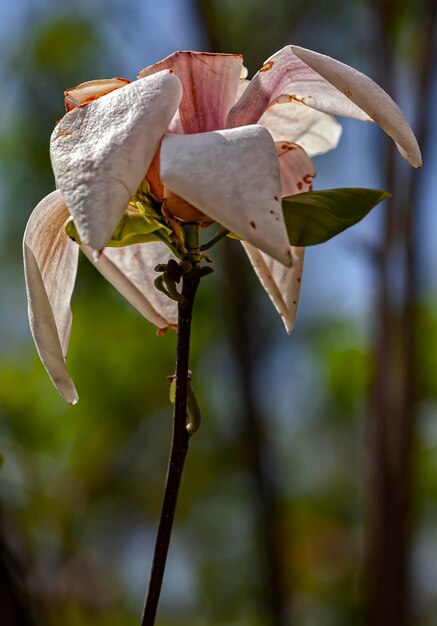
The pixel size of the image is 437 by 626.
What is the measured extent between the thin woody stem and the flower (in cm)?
4

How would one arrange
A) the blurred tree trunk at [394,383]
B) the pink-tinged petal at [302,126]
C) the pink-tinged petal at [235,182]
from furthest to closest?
1. the blurred tree trunk at [394,383]
2. the pink-tinged petal at [302,126]
3. the pink-tinged petal at [235,182]

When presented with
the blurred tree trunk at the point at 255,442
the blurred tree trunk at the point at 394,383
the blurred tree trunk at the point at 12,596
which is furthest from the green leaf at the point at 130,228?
the blurred tree trunk at the point at 255,442

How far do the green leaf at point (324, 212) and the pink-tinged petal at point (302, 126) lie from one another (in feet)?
0.29

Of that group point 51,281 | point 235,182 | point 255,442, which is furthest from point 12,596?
point 255,442

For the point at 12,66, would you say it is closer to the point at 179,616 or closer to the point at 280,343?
the point at 280,343

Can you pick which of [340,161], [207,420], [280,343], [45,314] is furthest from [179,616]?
[45,314]

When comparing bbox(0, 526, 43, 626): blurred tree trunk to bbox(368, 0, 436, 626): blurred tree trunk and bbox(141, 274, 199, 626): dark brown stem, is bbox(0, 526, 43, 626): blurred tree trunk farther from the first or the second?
bbox(368, 0, 436, 626): blurred tree trunk

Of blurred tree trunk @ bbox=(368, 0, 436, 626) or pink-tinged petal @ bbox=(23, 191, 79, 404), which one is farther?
blurred tree trunk @ bbox=(368, 0, 436, 626)

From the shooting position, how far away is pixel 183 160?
319mm

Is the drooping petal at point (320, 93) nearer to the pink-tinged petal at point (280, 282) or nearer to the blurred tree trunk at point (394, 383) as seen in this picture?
the pink-tinged petal at point (280, 282)

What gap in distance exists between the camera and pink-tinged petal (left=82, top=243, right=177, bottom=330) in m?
0.47

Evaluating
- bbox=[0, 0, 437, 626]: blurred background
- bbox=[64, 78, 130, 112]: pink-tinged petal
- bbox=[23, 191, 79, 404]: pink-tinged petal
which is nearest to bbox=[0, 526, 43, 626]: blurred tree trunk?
bbox=[23, 191, 79, 404]: pink-tinged petal

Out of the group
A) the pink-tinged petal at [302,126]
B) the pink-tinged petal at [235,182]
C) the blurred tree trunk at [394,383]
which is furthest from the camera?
the blurred tree trunk at [394,383]

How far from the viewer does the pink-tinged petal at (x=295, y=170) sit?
46 cm
